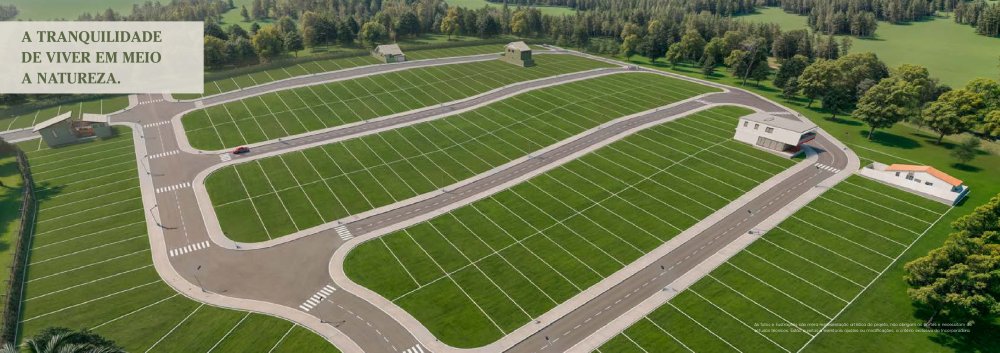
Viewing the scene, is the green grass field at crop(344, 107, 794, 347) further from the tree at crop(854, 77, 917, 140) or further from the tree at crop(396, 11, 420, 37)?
the tree at crop(396, 11, 420, 37)

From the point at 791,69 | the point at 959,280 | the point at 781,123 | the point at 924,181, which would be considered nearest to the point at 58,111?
the point at 781,123

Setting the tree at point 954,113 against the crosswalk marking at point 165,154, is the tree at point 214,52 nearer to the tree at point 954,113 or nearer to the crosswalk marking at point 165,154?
the crosswalk marking at point 165,154

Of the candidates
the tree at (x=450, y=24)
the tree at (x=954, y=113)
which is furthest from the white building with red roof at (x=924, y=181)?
the tree at (x=450, y=24)

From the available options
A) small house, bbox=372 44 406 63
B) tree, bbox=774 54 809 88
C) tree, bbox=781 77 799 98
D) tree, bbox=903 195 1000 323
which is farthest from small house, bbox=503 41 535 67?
tree, bbox=903 195 1000 323

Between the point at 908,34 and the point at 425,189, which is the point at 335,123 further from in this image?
the point at 908,34

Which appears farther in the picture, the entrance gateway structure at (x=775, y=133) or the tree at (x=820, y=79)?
the tree at (x=820, y=79)

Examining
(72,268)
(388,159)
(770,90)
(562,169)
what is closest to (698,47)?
(770,90)

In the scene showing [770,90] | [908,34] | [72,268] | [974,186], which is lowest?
[72,268]
